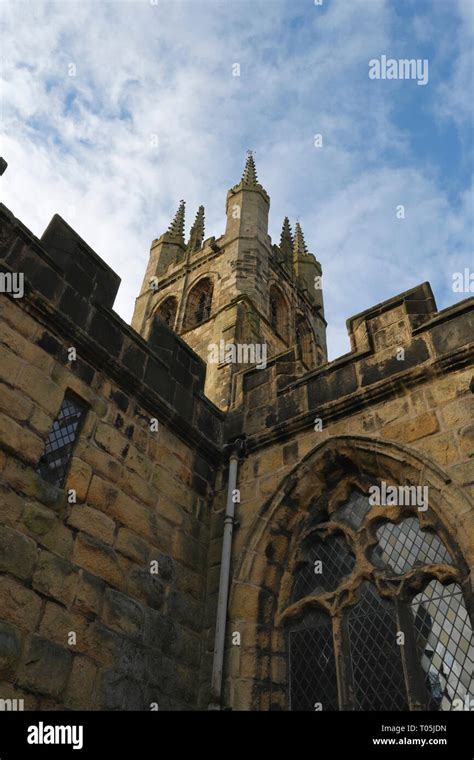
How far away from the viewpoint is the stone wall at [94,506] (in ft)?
12.8

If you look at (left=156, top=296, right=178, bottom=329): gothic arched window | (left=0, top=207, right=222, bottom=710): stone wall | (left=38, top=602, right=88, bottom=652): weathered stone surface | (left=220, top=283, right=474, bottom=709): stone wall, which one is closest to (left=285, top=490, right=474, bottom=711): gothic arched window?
(left=220, top=283, right=474, bottom=709): stone wall

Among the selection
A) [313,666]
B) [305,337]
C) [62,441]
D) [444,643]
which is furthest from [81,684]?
[305,337]

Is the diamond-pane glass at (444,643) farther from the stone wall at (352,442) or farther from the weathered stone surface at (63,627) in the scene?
the weathered stone surface at (63,627)

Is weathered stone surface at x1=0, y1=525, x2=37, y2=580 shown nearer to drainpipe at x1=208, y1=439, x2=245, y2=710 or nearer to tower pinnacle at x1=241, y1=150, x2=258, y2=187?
drainpipe at x1=208, y1=439, x2=245, y2=710

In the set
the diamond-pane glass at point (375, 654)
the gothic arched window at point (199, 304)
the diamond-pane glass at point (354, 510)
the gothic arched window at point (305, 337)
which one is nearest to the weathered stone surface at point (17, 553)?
the diamond-pane glass at point (375, 654)

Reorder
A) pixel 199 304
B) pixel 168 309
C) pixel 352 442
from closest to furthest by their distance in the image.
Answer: pixel 352 442 → pixel 199 304 → pixel 168 309

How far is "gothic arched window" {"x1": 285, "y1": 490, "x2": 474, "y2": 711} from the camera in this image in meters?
4.25

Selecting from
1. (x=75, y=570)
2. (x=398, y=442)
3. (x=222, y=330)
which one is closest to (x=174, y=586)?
(x=75, y=570)

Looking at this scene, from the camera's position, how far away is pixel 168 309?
23.1m

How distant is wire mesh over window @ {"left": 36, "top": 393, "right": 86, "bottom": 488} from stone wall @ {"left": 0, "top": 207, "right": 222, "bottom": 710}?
0.07 metres

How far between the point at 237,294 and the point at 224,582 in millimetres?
14549

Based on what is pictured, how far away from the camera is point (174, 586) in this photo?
515cm

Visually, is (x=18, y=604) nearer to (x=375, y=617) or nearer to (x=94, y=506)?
(x=94, y=506)
